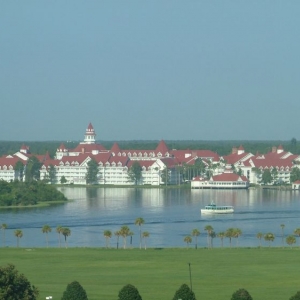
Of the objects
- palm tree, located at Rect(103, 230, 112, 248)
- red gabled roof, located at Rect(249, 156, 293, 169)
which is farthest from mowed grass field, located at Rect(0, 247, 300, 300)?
red gabled roof, located at Rect(249, 156, 293, 169)

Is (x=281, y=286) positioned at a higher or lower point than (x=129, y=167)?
lower

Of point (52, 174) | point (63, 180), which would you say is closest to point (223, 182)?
point (63, 180)

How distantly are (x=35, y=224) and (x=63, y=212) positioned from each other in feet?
17.7

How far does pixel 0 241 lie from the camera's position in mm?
30922

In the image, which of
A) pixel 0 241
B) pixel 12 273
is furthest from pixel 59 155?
pixel 12 273

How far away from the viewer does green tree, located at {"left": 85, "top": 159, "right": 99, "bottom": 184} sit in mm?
63125

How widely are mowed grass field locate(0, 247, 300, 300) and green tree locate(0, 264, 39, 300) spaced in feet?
9.33

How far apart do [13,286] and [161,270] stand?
24.1 ft

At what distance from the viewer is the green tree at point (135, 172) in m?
62.2

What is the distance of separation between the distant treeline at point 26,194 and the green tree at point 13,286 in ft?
95.2

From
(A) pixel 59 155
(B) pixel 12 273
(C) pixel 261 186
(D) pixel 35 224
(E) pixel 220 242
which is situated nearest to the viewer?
(B) pixel 12 273

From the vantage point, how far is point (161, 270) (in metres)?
23.6

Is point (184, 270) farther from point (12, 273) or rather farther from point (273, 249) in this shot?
point (12, 273)

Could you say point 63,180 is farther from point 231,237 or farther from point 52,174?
point 231,237
